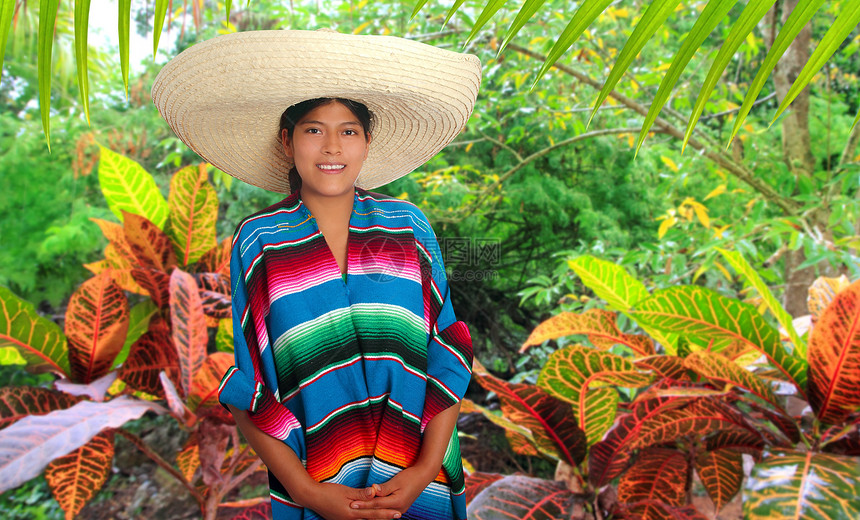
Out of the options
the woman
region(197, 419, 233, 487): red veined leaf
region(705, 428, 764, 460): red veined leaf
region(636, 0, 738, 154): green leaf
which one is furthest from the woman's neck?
region(705, 428, 764, 460): red veined leaf

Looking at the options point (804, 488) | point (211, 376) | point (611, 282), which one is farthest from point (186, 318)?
point (804, 488)

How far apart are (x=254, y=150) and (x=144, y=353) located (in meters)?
0.84

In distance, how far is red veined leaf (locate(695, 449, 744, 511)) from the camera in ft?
4.14

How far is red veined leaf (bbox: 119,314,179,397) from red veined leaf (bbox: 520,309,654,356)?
915 millimetres

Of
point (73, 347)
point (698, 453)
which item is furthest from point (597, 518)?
point (73, 347)

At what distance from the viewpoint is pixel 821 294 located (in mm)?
1408

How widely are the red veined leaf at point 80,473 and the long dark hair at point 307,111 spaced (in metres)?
0.90

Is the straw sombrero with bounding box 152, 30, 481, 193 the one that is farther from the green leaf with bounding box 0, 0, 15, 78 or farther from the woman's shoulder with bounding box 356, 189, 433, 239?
the green leaf with bounding box 0, 0, 15, 78

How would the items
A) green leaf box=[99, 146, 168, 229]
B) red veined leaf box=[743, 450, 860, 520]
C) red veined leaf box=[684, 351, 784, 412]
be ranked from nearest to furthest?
red veined leaf box=[743, 450, 860, 520]
red veined leaf box=[684, 351, 784, 412]
green leaf box=[99, 146, 168, 229]

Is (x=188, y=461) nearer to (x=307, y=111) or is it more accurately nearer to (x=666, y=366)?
(x=307, y=111)

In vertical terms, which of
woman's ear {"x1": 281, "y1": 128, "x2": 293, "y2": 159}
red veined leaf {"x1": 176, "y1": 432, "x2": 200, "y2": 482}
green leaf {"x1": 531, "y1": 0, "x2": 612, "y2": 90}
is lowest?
red veined leaf {"x1": 176, "y1": 432, "x2": 200, "y2": 482}

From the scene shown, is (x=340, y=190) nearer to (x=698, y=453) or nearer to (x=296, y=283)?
(x=296, y=283)

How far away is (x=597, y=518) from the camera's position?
122 centimetres

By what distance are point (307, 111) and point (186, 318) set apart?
747 millimetres
